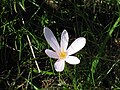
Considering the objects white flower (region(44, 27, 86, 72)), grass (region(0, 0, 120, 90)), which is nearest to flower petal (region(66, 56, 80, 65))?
white flower (region(44, 27, 86, 72))

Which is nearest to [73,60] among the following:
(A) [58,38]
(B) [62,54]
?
(B) [62,54]

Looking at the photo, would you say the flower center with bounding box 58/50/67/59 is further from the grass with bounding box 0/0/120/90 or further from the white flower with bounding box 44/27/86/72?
the grass with bounding box 0/0/120/90

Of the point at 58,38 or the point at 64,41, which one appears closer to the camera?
the point at 64,41

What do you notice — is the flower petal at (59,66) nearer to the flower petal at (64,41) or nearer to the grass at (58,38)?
the flower petal at (64,41)

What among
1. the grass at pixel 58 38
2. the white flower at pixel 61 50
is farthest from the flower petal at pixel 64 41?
the grass at pixel 58 38

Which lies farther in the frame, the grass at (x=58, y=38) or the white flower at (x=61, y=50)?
the grass at (x=58, y=38)

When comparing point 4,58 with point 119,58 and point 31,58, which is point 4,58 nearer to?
point 31,58

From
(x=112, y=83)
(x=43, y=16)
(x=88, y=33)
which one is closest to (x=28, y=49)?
(x=43, y=16)

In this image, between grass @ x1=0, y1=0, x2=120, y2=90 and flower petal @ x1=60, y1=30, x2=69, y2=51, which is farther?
grass @ x1=0, y1=0, x2=120, y2=90

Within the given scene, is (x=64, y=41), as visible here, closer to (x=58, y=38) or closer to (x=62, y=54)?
(x=62, y=54)
